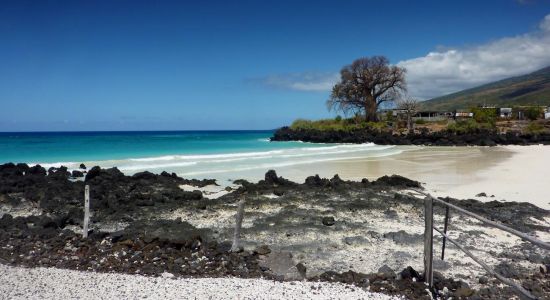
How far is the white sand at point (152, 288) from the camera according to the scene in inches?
239

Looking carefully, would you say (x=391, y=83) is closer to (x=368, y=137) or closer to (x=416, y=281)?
(x=368, y=137)

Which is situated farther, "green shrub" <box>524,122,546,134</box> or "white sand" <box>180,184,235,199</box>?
"green shrub" <box>524,122,546,134</box>

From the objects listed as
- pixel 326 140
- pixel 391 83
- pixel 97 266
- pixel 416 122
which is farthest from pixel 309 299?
pixel 416 122

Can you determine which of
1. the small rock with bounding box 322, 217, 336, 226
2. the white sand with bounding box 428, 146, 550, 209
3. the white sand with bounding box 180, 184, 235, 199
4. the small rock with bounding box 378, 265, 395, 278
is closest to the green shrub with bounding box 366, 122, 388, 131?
the white sand with bounding box 428, 146, 550, 209

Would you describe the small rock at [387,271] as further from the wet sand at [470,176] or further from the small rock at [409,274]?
the wet sand at [470,176]

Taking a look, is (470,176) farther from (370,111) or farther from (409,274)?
(370,111)

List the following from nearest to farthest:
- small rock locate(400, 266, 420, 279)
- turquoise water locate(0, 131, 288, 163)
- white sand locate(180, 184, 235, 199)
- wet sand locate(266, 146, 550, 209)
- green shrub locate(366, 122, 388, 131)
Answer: small rock locate(400, 266, 420, 279) < wet sand locate(266, 146, 550, 209) < white sand locate(180, 184, 235, 199) < turquoise water locate(0, 131, 288, 163) < green shrub locate(366, 122, 388, 131)

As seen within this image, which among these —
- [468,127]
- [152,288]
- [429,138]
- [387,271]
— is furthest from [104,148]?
[387,271]

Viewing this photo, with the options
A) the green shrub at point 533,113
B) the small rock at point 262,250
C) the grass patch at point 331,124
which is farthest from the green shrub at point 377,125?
the small rock at point 262,250

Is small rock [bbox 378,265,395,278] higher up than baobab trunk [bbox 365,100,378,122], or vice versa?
baobab trunk [bbox 365,100,378,122]

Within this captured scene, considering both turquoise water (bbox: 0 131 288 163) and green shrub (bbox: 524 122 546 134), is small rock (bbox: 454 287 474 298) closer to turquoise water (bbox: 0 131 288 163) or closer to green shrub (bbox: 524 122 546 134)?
turquoise water (bbox: 0 131 288 163)

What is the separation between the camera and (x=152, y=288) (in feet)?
21.1

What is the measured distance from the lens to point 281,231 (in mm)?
9773

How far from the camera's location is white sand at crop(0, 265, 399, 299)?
6082 mm
